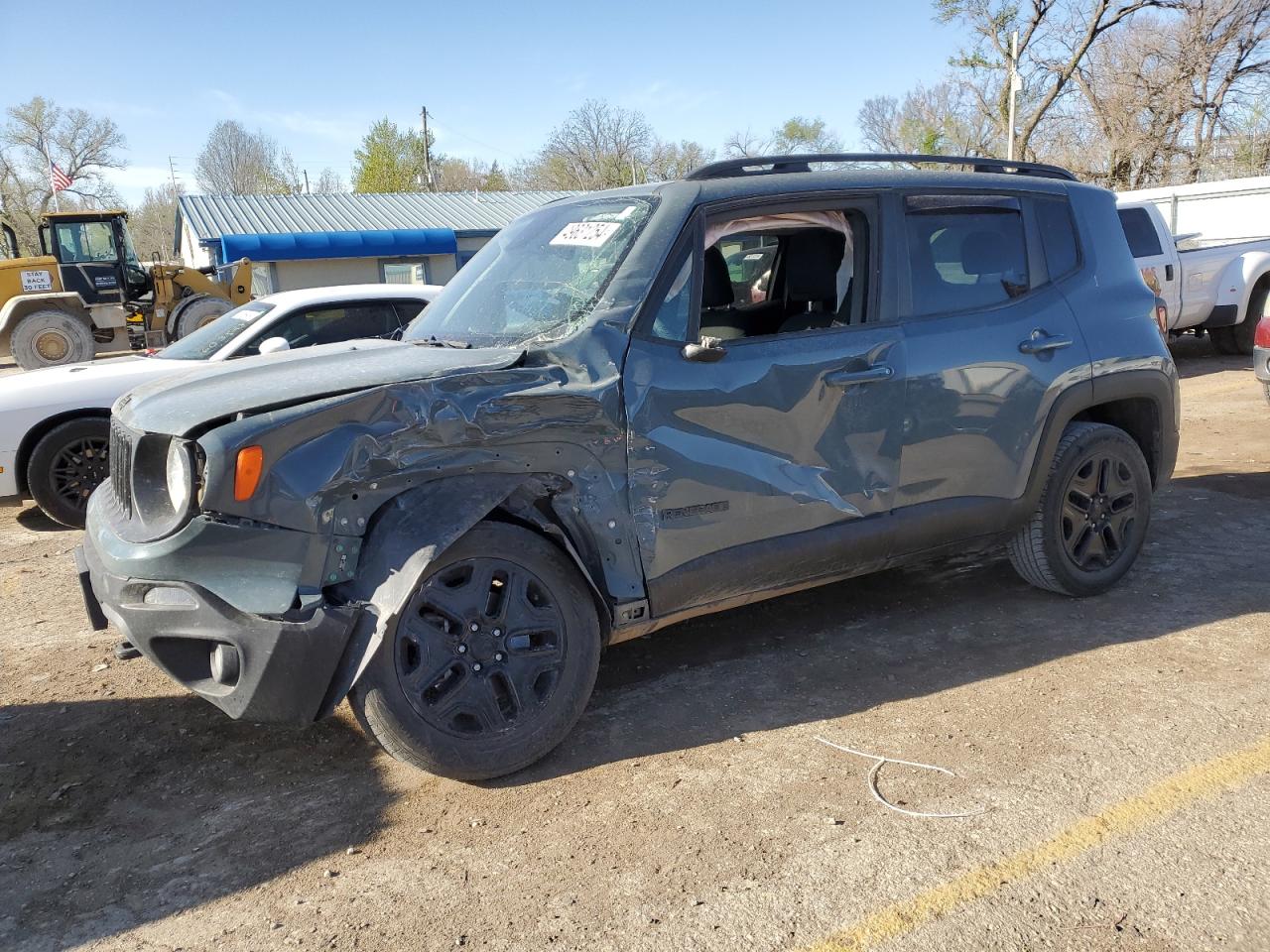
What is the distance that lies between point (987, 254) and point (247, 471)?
3.26 meters

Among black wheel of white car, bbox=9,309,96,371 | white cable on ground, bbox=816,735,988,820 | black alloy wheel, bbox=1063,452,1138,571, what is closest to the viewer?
white cable on ground, bbox=816,735,988,820

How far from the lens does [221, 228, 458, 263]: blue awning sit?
29.5 metres

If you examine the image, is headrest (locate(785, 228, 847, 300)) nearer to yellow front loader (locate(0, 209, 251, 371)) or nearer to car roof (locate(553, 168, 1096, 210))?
car roof (locate(553, 168, 1096, 210))

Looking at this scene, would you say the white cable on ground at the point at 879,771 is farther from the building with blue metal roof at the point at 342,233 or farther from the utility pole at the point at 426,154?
the utility pole at the point at 426,154

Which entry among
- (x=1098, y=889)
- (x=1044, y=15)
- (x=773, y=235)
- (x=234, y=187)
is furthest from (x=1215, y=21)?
(x=234, y=187)

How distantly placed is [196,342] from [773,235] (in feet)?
15.1

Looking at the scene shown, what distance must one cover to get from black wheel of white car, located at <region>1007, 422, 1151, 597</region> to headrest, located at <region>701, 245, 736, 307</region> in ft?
5.57

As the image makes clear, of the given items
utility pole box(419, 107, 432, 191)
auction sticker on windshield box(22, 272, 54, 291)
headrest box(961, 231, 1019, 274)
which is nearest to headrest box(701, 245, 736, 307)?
headrest box(961, 231, 1019, 274)

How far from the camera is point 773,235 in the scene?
4859mm

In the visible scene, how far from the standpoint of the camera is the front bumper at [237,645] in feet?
9.71

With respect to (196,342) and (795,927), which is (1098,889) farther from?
(196,342)

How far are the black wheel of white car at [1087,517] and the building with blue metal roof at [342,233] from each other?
27.8 metres

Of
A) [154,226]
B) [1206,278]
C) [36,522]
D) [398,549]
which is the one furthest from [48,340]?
[154,226]

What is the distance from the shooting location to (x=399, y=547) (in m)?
3.08
